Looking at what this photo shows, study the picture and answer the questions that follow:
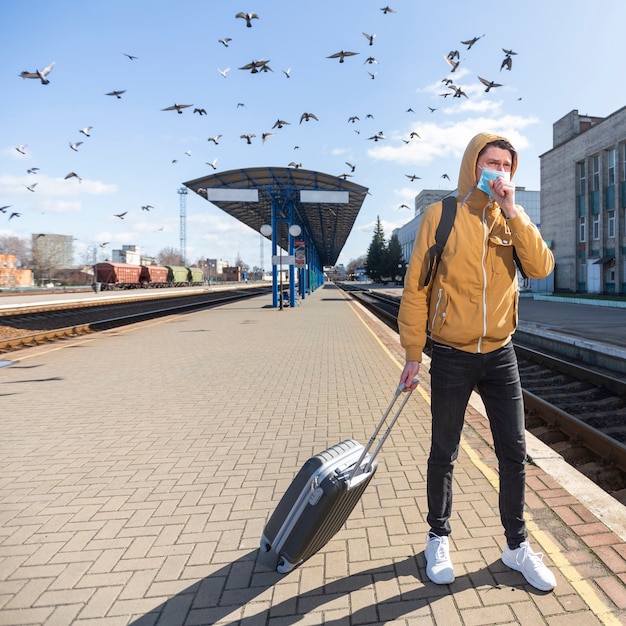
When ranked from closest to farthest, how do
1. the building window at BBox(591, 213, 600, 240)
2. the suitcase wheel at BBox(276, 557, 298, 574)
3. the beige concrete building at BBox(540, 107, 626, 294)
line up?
1. the suitcase wheel at BBox(276, 557, 298, 574)
2. the beige concrete building at BBox(540, 107, 626, 294)
3. the building window at BBox(591, 213, 600, 240)

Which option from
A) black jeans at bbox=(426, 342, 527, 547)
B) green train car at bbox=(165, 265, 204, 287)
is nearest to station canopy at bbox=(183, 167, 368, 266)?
black jeans at bbox=(426, 342, 527, 547)

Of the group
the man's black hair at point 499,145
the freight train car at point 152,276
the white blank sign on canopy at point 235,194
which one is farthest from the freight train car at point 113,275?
the man's black hair at point 499,145

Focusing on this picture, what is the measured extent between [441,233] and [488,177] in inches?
13.1

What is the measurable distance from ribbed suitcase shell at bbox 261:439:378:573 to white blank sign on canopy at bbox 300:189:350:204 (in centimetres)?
1874

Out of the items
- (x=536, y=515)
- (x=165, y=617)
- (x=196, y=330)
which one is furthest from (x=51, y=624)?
(x=196, y=330)

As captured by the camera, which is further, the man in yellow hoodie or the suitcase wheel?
the suitcase wheel

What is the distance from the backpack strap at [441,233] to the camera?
2.10 meters

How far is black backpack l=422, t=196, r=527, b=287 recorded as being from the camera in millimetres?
2102

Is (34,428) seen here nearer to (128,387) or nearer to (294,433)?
(128,387)

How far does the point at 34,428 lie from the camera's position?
178 inches

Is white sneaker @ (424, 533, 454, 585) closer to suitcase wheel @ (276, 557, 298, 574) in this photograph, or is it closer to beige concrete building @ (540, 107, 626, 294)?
suitcase wheel @ (276, 557, 298, 574)

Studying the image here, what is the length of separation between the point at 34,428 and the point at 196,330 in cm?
847

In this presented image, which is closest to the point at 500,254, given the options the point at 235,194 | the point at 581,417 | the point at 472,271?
the point at 472,271

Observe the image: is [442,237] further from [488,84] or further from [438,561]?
[488,84]
